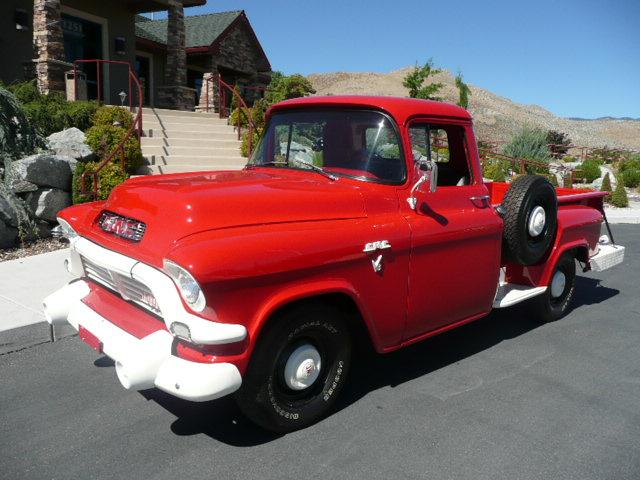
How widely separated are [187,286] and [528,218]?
287cm

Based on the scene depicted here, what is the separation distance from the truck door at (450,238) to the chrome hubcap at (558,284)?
1.23 meters

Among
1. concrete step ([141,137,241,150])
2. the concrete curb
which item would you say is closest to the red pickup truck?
the concrete curb

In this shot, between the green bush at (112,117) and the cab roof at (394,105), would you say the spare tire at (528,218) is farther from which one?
the green bush at (112,117)

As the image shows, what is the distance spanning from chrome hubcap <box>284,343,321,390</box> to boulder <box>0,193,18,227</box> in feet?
19.5

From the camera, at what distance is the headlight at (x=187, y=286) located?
2.66 meters

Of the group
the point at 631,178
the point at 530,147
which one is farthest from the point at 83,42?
the point at 631,178

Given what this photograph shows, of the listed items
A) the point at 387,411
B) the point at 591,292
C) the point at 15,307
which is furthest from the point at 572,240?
the point at 15,307

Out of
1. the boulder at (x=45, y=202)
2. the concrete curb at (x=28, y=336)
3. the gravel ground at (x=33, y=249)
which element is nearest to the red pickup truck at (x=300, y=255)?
the concrete curb at (x=28, y=336)

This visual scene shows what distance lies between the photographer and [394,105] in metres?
3.73

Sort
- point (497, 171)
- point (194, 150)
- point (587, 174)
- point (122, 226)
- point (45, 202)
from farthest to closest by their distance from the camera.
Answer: point (587, 174) < point (497, 171) < point (194, 150) < point (45, 202) < point (122, 226)

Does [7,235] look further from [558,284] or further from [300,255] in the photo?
[558,284]

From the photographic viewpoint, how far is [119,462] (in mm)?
2928

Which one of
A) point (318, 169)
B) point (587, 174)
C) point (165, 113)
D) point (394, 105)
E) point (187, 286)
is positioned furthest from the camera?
point (587, 174)

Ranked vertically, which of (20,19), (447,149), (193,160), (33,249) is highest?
(20,19)
